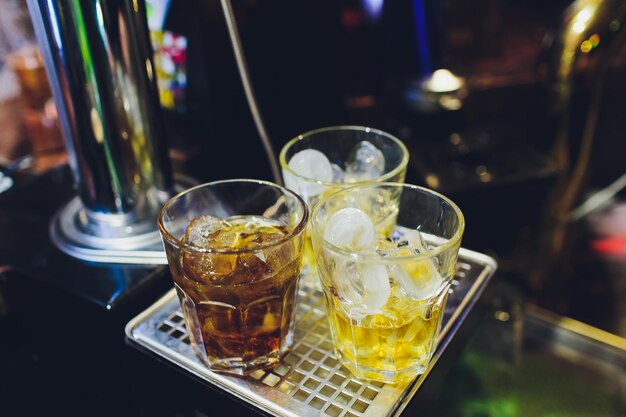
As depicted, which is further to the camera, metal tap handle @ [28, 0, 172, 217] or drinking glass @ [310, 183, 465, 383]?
metal tap handle @ [28, 0, 172, 217]

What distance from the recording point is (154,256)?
0.78m

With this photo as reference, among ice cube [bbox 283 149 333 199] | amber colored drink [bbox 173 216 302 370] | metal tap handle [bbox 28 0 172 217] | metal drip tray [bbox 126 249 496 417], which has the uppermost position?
metal tap handle [bbox 28 0 172 217]

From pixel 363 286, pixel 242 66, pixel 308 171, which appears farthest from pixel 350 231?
pixel 242 66

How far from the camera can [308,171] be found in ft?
2.41

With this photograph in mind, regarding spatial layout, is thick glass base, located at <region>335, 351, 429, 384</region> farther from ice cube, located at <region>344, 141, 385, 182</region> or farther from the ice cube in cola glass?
ice cube, located at <region>344, 141, 385, 182</region>

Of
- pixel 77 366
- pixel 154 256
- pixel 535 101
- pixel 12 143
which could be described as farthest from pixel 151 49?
pixel 12 143

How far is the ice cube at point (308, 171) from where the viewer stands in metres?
0.72

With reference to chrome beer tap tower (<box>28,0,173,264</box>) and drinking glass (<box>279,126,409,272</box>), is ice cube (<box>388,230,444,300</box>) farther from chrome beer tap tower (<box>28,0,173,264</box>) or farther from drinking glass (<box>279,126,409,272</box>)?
chrome beer tap tower (<box>28,0,173,264</box>)

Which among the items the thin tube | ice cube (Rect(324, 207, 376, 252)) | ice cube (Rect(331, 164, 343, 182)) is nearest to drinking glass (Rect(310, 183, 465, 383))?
ice cube (Rect(324, 207, 376, 252))

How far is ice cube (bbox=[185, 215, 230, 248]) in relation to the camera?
63 cm

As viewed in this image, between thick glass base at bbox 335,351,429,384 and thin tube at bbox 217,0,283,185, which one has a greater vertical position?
thin tube at bbox 217,0,283,185

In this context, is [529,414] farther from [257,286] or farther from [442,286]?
[257,286]

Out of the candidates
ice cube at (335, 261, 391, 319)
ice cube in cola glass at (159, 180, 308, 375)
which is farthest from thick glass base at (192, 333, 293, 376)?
ice cube at (335, 261, 391, 319)

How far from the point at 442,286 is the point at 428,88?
57 centimetres
